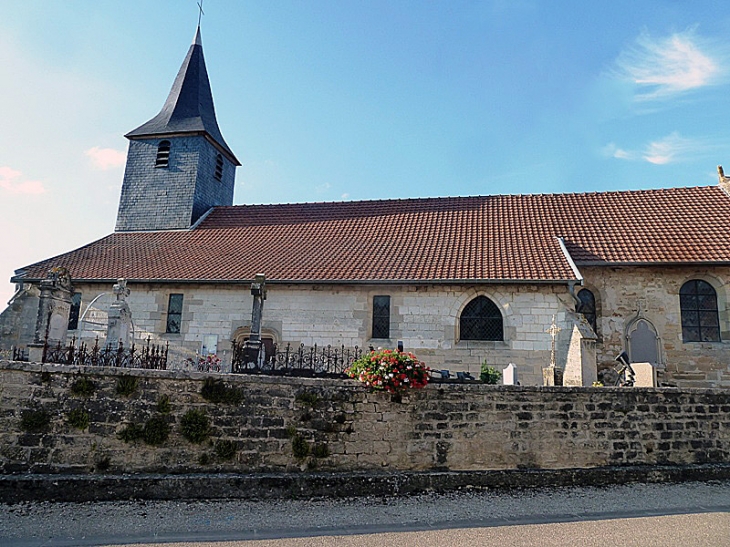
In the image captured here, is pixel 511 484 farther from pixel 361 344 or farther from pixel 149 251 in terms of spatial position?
pixel 149 251

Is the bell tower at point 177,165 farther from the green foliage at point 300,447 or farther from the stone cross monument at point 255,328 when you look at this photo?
the green foliage at point 300,447

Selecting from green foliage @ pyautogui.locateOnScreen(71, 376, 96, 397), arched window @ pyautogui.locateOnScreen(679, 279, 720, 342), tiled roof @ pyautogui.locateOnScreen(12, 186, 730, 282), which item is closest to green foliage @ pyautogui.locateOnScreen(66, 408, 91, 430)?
green foliage @ pyautogui.locateOnScreen(71, 376, 96, 397)

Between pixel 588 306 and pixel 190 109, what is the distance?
17396mm

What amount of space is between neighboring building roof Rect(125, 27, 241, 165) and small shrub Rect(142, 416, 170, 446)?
15991 millimetres

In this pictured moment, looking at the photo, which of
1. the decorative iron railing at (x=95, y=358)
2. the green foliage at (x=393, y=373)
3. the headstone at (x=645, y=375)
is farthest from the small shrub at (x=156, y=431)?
the headstone at (x=645, y=375)

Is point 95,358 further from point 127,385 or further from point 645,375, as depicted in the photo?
point 645,375

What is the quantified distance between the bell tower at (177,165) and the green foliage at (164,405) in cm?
1359

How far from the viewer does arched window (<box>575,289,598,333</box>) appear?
14742mm

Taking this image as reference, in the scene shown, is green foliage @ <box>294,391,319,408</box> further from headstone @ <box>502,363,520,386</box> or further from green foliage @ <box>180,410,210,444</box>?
headstone @ <box>502,363,520,386</box>

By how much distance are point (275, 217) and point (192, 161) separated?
4.53 metres

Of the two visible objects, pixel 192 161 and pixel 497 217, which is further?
pixel 192 161

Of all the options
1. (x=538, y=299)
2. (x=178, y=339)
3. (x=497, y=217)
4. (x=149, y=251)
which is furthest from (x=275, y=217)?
(x=538, y=299)

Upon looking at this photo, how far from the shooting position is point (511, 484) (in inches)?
320

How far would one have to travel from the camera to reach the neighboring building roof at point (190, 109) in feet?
71.1
